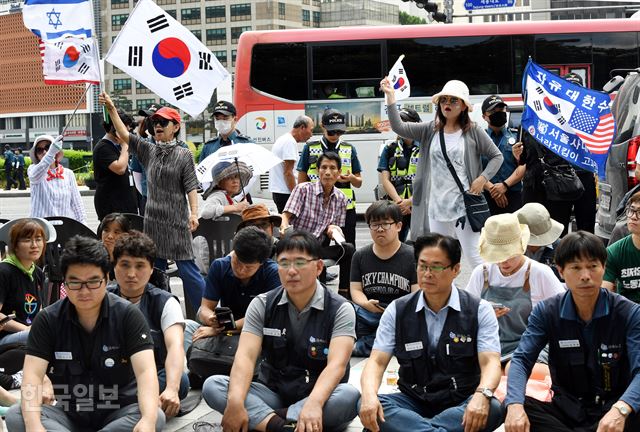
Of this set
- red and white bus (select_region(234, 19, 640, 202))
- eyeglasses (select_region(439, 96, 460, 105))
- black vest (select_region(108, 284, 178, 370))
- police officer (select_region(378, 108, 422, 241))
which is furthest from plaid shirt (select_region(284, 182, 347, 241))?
red and white bus (select_region(234, 19, 640, 202))

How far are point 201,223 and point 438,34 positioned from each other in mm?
9917

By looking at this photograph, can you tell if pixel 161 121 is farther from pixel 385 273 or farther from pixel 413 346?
pixel 413 346

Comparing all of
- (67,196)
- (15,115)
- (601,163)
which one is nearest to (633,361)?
(601,163)

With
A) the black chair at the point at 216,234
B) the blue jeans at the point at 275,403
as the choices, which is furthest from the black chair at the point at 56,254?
the blue jeans at the point at 275,403

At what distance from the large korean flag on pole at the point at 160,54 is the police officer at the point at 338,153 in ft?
5.03

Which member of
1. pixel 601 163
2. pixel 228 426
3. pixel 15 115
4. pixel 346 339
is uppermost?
pixel 601 163

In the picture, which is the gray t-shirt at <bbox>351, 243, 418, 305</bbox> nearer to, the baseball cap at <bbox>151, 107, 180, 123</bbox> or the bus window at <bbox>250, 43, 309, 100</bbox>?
the baseball cap at <bbox>151, 107, 180, 123</bbox>

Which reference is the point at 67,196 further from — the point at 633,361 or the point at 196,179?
the point at 633,361

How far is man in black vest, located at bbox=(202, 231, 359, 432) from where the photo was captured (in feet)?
16.9

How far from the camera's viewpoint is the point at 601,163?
25.6ft

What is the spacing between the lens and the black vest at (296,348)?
209 inches

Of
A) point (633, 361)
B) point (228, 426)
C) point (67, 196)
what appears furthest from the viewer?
point (67, 196)

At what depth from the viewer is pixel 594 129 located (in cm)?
789

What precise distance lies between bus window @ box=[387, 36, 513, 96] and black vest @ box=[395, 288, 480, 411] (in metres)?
12.6
